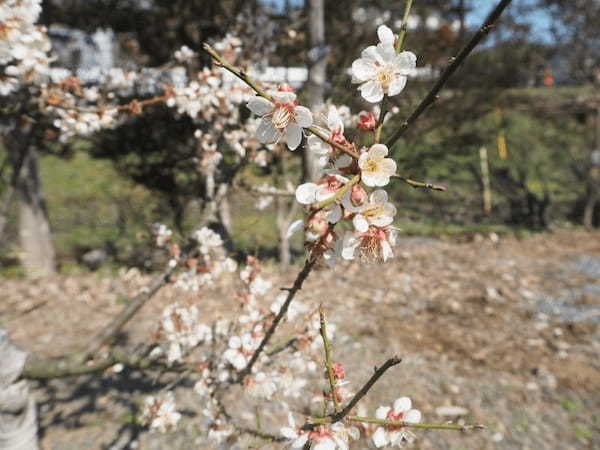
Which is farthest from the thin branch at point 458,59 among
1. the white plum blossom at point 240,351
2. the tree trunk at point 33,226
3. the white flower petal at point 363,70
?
the tree trunk at point 33,226

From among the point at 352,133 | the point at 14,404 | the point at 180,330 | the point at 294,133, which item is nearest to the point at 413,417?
the point at 294,133

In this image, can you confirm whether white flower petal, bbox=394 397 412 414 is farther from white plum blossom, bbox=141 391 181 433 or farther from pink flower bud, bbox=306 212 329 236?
white plum blossom, bbox=141 391 181 433

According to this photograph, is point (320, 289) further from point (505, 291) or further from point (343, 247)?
point (343, 247)

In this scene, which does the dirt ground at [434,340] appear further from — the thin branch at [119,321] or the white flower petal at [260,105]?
the white flower petal at [260,105]

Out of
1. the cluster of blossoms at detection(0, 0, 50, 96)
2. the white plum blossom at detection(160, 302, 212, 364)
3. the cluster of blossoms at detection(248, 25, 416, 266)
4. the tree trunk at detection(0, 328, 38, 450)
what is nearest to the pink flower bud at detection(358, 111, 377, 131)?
the cluster of blossoms at detection(248, 25, 416, 266)

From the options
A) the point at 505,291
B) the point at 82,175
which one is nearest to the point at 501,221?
the point at 505,291
